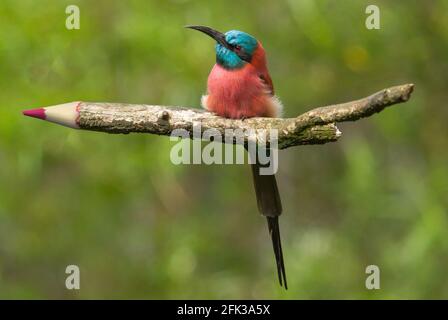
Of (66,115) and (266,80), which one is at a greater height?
(266,80)

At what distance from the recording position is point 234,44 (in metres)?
3.21

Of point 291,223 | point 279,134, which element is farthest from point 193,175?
point 279,134

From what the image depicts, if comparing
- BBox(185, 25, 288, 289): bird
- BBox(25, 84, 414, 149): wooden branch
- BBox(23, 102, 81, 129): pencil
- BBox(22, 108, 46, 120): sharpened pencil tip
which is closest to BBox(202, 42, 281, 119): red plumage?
BBox(185, 25, 288, 289): bird

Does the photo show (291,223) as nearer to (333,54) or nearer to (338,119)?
(333,54)

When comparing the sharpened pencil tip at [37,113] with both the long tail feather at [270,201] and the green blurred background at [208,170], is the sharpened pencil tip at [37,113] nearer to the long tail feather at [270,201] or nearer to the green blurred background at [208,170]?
the long tail feather at [270,201]

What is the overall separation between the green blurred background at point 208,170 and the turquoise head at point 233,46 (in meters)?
1.48

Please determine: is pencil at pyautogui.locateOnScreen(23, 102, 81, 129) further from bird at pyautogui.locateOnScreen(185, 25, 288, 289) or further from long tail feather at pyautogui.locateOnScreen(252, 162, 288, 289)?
long tail feather at pyautogui.locateOnScreen(252, 162, 288, 289)

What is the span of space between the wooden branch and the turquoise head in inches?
15.5

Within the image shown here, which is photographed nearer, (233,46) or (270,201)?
(270,201)

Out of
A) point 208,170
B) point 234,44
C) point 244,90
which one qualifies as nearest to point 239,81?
point 244,90

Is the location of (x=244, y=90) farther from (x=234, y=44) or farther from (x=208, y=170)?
(x=208, y=170)

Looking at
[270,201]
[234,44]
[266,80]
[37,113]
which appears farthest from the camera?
[266,80]

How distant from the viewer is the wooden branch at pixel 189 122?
242cm

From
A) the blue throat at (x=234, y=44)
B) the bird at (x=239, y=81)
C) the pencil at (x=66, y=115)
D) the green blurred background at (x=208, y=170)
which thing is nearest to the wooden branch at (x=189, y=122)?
the pencil at (x=66, y=115)
